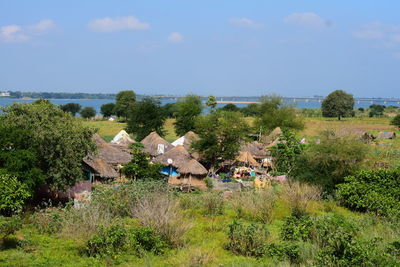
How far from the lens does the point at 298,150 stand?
1006 inches

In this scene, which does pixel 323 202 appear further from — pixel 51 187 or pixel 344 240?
pixel 51 187

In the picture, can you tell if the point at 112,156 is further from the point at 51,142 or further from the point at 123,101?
the point at 123,101

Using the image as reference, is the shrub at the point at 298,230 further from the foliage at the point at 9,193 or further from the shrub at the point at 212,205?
the foliage at the point at 9,193

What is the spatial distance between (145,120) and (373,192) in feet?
89.5

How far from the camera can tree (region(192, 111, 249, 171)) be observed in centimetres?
2608

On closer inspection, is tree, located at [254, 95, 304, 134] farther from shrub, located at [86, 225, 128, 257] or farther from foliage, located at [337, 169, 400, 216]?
shrub, located at [86, 225, 128, 257]

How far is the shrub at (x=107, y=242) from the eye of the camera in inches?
305

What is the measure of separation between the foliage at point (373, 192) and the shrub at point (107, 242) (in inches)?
327

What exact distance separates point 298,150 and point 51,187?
15.3 metres

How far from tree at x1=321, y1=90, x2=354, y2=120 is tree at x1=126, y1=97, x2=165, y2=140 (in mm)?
41873

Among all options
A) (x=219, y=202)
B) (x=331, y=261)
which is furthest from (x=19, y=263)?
(x=219, y=202)

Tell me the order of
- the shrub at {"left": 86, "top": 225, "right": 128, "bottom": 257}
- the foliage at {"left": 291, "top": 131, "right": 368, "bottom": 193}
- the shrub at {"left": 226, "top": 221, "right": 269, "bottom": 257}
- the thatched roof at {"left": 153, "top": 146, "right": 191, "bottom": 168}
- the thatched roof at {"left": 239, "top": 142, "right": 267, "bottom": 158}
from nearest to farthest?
1. the shrub at {"left": 86, "top": 225, "right": 128, "bottom": 257}
2. the shrub at {"left": 226, "top": 221, "right": 269, "bottom": 257}
3. the foliage at {"left": 291, "top": 131, "right": 368, "bottom": 193}
4. the thatched roof at {"left": 153, "top": 146, "right": 191, "bottom": 168}
5. the thatched roof at {"left": 239, "top": 142, "right": 267, "bottom": 158}

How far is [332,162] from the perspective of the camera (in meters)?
16.2

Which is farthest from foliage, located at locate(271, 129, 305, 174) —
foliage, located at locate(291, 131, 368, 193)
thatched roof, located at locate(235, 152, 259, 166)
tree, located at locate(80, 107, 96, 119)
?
tree, located at locate(80, 107, 96, 119)
